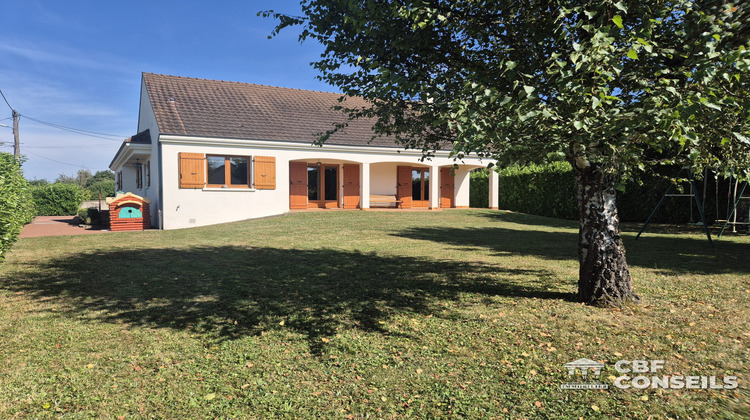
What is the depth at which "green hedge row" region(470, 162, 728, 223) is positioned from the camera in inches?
580

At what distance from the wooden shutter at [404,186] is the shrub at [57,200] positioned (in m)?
21.7

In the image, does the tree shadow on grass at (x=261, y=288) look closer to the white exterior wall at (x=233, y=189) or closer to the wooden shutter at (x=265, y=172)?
the white exterior wall at (x=233, y=189)

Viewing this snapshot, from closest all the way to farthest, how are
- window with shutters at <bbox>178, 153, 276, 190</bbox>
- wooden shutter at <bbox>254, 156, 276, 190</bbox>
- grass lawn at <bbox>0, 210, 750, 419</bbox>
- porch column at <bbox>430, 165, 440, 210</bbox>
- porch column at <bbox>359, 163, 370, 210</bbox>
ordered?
grass lawn at <bbox>0, 210, 750, 419</bbox>
window with shutters at <bbox>178, 153, 276, 190</bbox>
wooden shutter at <bbox>254, 156, 276, 190</bbox>
porch column at <bbox>359, 163, 370, 210</bbox>
porch column at <bbox>430, 165, 440, 210</bbox>

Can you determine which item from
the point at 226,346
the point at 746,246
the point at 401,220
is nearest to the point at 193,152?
the point at 401,220

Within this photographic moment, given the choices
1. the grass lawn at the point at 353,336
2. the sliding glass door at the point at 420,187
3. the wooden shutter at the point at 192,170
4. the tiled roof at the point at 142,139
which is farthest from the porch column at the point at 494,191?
the tiled roof at the point at 142,139

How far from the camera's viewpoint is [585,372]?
3580 mm

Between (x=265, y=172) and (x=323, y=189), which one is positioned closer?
(x=265, y=172)

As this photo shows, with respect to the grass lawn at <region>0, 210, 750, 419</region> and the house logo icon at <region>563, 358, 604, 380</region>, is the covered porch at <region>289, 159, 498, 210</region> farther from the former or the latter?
the house logo icon at <region>563, 358, 604, 380</region>

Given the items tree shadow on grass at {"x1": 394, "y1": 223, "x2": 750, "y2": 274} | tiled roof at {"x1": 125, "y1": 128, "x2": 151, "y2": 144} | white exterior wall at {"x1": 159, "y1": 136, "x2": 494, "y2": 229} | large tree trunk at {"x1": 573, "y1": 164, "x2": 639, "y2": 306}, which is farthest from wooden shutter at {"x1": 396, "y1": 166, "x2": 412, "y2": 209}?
large tree trunk at {"x1": 573, "y1": 164, "x2": 639, "y2": 306}

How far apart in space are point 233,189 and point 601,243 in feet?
47.6

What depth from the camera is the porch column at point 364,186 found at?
1955cm

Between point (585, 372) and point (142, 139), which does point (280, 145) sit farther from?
point (585, 372)

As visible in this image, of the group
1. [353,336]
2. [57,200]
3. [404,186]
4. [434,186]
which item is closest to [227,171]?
[404,186]

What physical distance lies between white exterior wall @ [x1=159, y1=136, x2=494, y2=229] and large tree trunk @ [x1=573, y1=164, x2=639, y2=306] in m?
Result: 14.2
